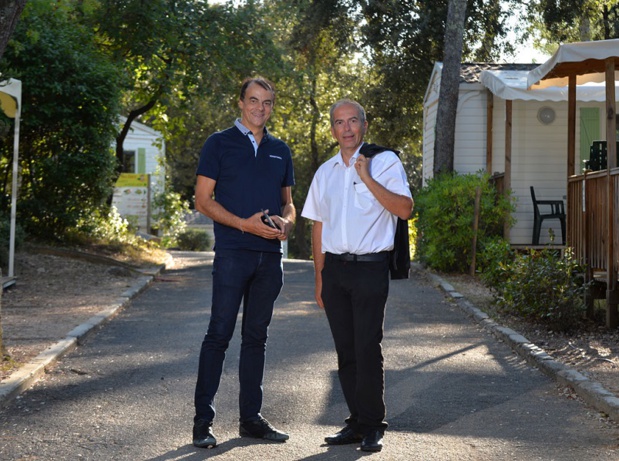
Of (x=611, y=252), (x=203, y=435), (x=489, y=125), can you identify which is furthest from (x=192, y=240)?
(x=203, y=435)

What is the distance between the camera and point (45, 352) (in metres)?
9.41

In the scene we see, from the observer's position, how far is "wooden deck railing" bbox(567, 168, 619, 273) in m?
11.0

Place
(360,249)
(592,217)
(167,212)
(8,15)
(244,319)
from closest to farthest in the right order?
(360,249) < (244,319) < (8,15) < (592,217) < (167,212)

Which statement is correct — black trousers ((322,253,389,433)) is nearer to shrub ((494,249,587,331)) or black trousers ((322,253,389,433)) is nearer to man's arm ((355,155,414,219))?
man's arm ((355,155,414,219))

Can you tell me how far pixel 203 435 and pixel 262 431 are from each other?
1.23ft

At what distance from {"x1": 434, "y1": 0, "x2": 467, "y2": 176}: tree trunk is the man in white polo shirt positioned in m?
15.6

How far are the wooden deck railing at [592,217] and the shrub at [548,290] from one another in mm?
224

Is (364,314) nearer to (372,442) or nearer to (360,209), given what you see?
(360,209)

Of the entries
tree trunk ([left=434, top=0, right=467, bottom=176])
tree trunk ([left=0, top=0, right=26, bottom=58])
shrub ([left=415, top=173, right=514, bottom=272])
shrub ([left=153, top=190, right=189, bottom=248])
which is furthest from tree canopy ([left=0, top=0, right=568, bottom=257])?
shrub ([left=153, top=190, right=189, bottom=248])

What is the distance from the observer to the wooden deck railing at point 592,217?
36.1 ft

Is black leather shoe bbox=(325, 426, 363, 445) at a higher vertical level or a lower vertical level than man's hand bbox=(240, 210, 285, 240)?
lower

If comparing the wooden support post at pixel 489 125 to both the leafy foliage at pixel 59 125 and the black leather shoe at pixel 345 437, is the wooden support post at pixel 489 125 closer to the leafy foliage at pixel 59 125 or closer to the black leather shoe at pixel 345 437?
the leafy foliage at pixel 59 125

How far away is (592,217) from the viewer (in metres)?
11.9

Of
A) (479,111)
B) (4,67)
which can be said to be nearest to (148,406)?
(4,67)
